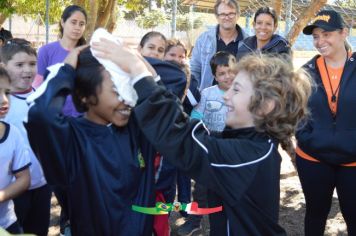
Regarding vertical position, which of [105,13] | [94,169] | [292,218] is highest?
[105,13]

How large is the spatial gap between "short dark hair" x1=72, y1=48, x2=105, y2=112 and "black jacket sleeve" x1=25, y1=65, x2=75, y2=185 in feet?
0.19

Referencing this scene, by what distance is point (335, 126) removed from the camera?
118 inches

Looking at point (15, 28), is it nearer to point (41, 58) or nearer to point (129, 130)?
point (41, 58)

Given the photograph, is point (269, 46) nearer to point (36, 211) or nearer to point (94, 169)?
point (36, 211)

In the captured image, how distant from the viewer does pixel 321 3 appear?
5867 millimetres

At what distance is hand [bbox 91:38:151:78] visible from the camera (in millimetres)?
1483

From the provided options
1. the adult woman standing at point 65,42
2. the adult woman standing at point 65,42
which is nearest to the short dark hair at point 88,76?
the adult woman standing at point 65,42

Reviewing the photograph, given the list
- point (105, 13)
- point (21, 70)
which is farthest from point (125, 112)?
point (105, 13)

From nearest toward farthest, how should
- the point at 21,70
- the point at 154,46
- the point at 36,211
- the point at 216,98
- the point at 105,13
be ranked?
the point at 36,211 → the point at 21,70 → the point at 154,46 → the point at 216,98 → the point at 105,13

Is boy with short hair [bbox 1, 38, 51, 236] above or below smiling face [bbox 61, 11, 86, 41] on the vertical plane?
below

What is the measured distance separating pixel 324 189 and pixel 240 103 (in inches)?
67.6

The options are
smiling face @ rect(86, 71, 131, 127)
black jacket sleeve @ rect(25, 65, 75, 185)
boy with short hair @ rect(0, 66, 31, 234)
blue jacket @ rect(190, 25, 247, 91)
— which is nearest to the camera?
black jacket sleeve @ rect(25, 65, 75, 185)

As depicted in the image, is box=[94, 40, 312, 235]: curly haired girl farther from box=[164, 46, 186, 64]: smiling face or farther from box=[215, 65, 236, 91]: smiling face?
box=[164, 46, 186, 64]: smiling face

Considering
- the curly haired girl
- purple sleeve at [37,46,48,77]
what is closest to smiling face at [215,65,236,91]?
purple sleeve at [37,46,48,77]
